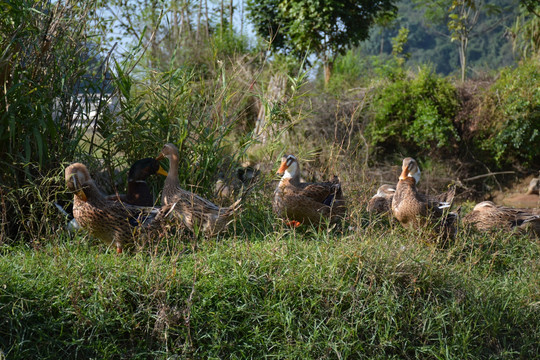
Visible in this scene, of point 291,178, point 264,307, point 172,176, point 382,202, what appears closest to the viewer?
point 264,307

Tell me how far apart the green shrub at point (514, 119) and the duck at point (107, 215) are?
8.69 meters

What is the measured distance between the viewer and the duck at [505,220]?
6670mm

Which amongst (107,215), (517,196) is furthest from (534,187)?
(107,215)

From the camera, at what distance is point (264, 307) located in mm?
4371

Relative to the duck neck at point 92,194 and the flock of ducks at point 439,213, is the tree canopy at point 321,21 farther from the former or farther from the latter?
the duck neck at point 92,194

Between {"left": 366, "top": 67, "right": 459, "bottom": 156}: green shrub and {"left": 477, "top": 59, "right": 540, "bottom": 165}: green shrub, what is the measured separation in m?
0.74

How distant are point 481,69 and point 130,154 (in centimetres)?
974

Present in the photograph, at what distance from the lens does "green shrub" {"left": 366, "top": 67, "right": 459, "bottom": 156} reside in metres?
12.2

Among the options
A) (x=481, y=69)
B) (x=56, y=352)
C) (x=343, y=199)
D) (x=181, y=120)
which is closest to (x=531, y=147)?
(x=481, y=69)

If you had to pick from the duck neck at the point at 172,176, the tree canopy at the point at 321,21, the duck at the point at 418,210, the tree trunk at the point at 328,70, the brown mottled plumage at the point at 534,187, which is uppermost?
the tree canopy at the point at 321,21

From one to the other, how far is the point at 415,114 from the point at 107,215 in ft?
28.7

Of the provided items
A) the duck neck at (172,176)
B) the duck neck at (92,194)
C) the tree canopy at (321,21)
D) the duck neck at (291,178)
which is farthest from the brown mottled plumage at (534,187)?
the duck neck at (92,194)

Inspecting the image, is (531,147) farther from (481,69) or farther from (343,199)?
(343,199)

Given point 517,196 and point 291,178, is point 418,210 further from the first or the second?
point 517,196
